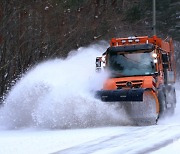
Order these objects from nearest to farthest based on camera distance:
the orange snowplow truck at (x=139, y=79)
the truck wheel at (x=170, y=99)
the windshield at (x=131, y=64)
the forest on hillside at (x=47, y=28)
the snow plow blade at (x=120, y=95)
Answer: the snow plow blade at (x=120, y=95) → the orange snowplow truck at (x=139, y=79) → the windshield at (x=131, y=64) → the truck wheel at (x=170, y=99) → the forest on hillside at (x=47, y=28)

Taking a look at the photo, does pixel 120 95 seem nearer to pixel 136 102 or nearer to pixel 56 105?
pixel 136 102

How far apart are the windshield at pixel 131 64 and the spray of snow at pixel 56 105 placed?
0.65m

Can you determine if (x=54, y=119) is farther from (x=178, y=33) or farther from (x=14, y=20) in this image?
(x=178, y=33)

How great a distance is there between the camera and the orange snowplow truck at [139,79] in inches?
497

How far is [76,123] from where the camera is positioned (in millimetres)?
12430

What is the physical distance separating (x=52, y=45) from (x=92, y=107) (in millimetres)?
8520

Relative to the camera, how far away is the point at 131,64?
46.9 feet

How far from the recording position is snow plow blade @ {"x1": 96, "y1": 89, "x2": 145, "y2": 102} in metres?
12.3

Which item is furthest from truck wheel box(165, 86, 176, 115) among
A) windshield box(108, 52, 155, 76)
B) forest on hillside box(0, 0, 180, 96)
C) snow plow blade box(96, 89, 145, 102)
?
forest on hillside box(0, 0, 180, 96)

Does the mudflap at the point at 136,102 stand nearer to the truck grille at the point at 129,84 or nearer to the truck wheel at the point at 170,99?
the truck grille at the point at 129,84

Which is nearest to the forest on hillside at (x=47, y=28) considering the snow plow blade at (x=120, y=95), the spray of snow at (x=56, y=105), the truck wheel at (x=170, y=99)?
the spray of snow at (x=56, y=105)

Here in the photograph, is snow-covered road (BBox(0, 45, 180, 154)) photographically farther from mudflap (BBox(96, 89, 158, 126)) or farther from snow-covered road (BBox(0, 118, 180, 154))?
mudflap (BBox(96, 89, 158, 126))

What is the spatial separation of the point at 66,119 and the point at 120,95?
1463 millimetres

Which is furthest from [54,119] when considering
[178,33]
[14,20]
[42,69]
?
[178,33]
